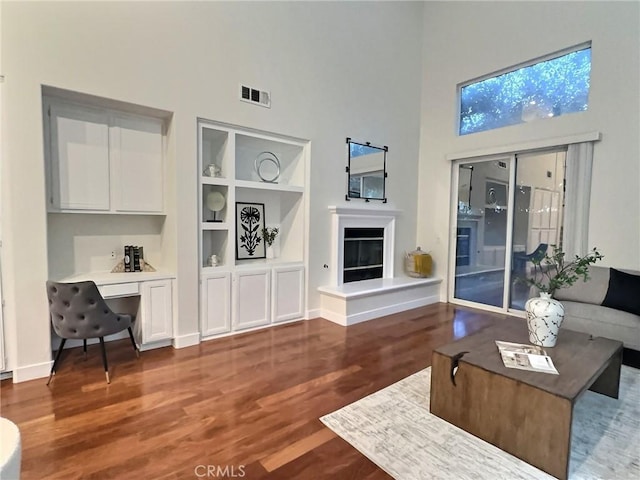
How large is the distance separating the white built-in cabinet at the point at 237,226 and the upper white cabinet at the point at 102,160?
19.2 inches

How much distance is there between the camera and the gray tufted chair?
2621 millimetres

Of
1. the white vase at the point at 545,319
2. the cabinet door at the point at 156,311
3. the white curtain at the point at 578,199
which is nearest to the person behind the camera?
the white vase at the point at 545,319

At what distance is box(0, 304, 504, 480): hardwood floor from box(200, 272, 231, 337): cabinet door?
166 mm

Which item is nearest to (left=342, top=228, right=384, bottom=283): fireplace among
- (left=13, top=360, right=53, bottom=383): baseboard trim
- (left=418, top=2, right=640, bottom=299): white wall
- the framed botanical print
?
(left=418, top=2, right=640, bottom=299): white wall

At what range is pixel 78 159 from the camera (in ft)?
10.1

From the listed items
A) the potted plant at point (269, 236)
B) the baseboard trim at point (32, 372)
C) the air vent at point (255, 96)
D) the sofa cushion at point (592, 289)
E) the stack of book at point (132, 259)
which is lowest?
the baseboard trim at point (32, 372)

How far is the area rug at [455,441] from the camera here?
1.77 metres

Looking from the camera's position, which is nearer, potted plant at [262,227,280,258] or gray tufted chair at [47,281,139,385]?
gray tufted chair at [47,281,139,385]

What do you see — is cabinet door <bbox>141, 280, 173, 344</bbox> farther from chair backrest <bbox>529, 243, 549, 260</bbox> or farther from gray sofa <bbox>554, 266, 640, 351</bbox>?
chair backrest <bbox>529, 243, 549, 260</bbox>

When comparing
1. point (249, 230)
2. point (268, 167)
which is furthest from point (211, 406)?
point (268, 167)

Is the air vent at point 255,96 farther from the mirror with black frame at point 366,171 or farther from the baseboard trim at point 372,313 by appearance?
the baseboard trim at point 372,313

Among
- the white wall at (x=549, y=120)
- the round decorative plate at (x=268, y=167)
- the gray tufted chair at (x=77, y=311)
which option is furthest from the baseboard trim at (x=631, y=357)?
the gray tufted chair at (x=77, y=311)

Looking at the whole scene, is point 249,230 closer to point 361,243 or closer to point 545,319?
point 361,243

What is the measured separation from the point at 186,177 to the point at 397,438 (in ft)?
9.57
